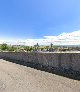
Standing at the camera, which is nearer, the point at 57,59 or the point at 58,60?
the point at 58,60

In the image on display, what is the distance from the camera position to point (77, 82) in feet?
65.0

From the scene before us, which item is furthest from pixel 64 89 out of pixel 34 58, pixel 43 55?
pixel 34 58

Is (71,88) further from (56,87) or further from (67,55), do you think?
(67,55)

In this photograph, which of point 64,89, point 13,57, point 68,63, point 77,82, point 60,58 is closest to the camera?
point 64,89

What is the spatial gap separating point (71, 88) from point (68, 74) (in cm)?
671

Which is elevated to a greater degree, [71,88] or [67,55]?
[67,55]

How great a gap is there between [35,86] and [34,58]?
1886 cm

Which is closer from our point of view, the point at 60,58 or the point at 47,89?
the point at 47,89

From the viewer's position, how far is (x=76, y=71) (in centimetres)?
2356

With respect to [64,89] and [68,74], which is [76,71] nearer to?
[68,74]

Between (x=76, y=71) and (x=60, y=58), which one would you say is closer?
(x=76, y=71)

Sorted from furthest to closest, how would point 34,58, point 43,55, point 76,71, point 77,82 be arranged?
→ point 34,58, point 43,55, point 76,71, point 77,82

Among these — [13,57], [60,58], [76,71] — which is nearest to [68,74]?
[76,71]

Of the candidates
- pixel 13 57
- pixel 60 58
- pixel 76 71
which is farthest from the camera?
pixel 13 57
